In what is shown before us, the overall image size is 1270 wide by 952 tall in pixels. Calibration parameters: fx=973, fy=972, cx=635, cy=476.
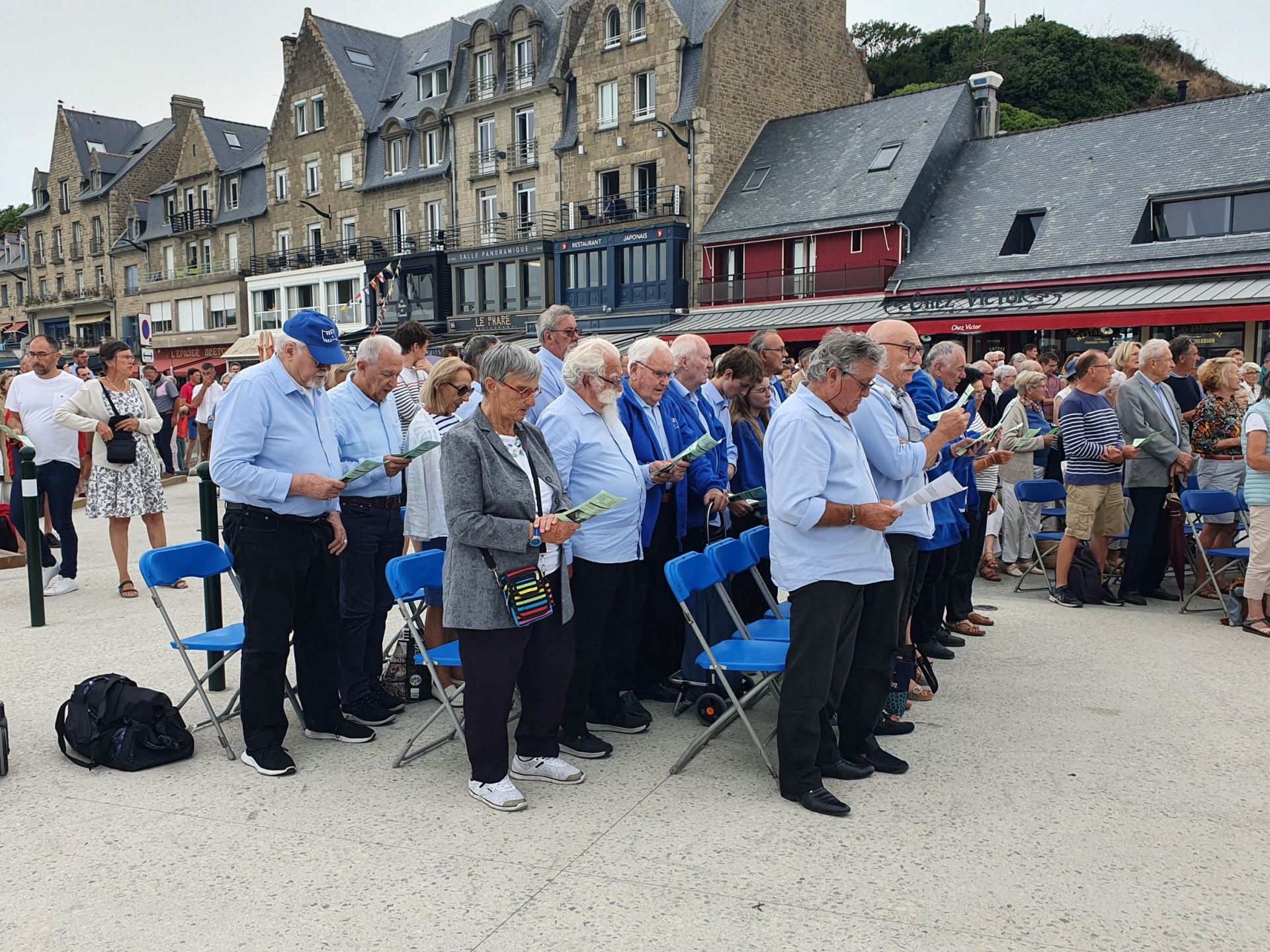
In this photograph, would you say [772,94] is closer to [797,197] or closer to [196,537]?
[797,197]

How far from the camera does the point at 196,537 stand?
10430mm

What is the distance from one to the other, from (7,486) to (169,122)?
176 ft

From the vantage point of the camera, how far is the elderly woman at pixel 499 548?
3789 millimetres

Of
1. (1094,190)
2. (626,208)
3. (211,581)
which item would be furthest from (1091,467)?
(626,208)

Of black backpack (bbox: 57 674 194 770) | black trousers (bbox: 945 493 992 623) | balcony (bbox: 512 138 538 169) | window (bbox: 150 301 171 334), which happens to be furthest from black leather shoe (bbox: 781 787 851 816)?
window (bbox: 150 301 171 334)

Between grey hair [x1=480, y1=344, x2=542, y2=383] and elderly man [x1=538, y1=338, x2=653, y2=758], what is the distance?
0.59 meters

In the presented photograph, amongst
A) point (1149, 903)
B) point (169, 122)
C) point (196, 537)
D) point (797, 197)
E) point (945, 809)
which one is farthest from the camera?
point (169, 122)

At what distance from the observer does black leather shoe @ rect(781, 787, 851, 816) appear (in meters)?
3.84

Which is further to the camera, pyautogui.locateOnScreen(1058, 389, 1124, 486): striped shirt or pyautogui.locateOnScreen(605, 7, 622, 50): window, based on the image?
pyautogui.locateOnScreen(605, 7, 622, 50): window

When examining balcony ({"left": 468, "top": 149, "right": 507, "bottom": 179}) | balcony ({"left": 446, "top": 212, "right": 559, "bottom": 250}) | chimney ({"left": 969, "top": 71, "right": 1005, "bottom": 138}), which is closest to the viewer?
chimney ({"left": 969, "top": 71, "right": 1005, "bottom": 138})

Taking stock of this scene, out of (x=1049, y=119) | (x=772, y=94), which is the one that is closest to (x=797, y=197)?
(x=772, y=94)

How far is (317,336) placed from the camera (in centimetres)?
423

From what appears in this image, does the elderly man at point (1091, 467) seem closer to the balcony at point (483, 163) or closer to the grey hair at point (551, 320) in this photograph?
the grey hair at point (551, 320)

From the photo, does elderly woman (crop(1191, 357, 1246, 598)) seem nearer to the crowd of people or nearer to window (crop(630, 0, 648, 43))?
the crowd of people
